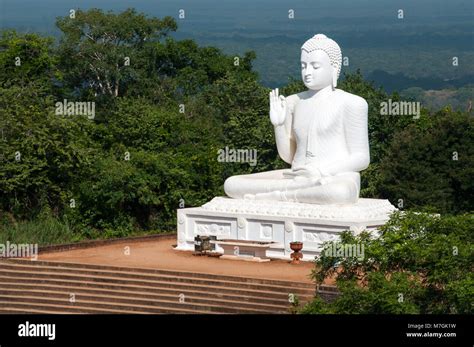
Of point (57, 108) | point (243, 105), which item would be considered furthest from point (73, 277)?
point (243, 105)

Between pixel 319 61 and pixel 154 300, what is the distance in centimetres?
695

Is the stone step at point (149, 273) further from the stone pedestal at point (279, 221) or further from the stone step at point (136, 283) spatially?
the stone pedestal at point (279, 221)

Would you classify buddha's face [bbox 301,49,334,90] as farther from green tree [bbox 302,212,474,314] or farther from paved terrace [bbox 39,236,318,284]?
green tree [bbox 302,212,474,314]

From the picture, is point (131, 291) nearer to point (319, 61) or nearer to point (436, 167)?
point (319, 61)

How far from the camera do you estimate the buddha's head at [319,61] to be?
35000 mm

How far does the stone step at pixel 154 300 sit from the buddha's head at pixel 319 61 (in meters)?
6.54

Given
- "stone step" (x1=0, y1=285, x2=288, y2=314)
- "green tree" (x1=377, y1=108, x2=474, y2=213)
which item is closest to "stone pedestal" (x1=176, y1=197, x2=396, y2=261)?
"stone step" (x1=0, y1=285, x2=288, y2=314)

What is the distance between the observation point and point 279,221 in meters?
33.7

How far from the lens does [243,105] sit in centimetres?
4959

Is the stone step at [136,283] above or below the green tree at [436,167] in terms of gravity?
below

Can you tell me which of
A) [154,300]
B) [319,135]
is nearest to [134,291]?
[154,300]

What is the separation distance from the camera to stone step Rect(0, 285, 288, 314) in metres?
29.6

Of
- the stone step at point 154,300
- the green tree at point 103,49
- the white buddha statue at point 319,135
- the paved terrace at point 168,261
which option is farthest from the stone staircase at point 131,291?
the green tree at point 103,49
